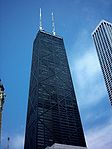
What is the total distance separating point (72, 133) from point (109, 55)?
70.4 meters

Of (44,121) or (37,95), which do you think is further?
(37,95)

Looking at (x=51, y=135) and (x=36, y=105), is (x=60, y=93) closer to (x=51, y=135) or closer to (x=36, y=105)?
(x=36, y=105)

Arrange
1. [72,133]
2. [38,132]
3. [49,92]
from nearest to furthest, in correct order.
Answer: [38,132], [72,133], [49,92]

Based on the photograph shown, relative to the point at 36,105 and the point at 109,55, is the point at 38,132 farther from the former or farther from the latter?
the point at 109,55

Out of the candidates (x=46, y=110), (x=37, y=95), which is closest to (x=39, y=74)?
(x=37, y=95)

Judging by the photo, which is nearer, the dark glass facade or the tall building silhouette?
the tall building silhouette

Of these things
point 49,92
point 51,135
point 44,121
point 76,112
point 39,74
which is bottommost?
point 51,135

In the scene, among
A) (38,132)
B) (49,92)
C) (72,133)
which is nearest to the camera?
(38,132)

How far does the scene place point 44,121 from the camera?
164 m

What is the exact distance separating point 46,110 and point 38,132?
75.0 feet

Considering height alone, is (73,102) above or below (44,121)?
above

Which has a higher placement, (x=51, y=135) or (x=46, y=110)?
(x=46, y=110)

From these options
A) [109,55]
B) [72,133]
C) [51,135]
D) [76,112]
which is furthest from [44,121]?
[109,55]

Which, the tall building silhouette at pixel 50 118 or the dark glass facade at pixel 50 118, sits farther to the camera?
the dark glass facade at pixel 50 118
